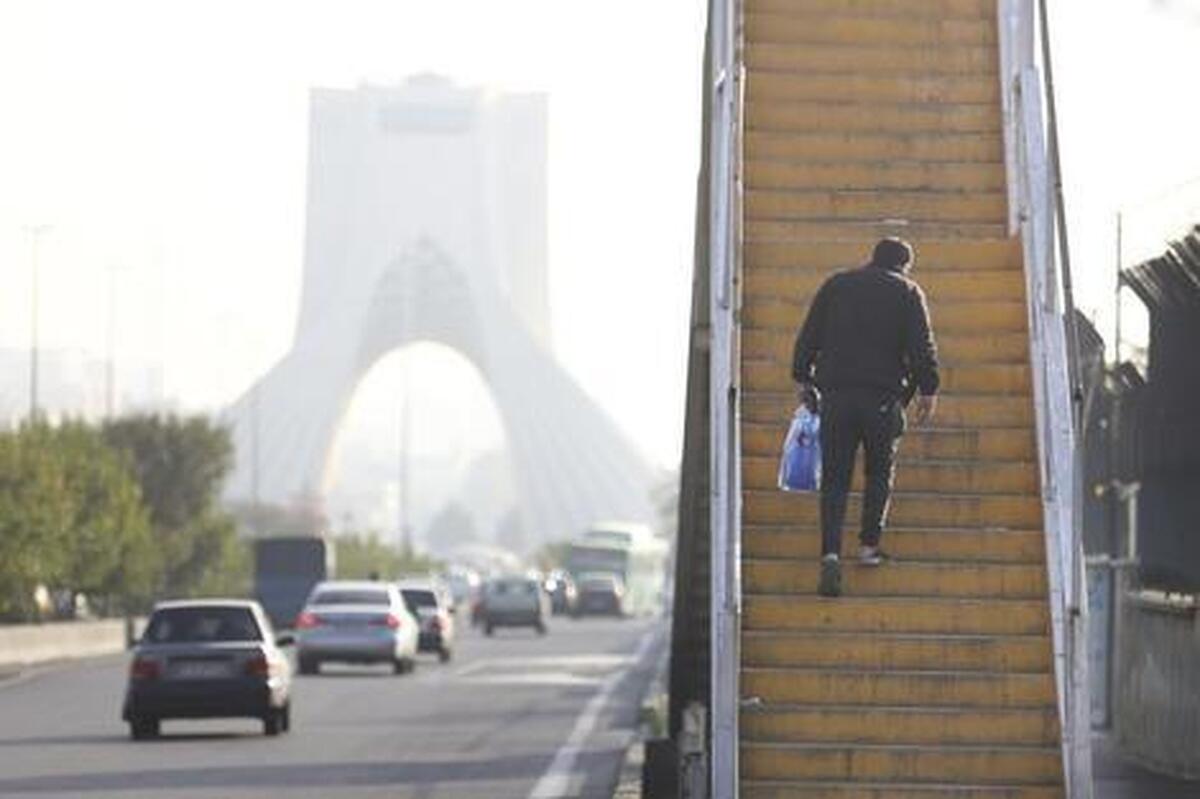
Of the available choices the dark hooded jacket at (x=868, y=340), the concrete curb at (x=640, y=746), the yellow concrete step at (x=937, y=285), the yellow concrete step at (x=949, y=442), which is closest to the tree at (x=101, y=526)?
the concrete curb at (x=640, y=746)

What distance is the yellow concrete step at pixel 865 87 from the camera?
2117cm

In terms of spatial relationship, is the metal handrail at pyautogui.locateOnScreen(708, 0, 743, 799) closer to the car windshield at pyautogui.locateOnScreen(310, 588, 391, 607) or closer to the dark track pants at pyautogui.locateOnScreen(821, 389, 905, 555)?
the dark track pants at pyautogui.locateOnScreen(821, 389, 905, 555)

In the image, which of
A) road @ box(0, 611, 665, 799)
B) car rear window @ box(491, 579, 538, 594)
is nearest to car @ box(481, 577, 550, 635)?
car rear window @ box(491, 579, 538, 594)

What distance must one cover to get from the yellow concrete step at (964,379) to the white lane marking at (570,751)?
30.1 ft

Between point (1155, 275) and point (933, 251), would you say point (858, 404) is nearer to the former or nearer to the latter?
point (933, 251)

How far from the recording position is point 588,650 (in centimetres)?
8144

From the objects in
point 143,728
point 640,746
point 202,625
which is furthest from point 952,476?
point 202,625

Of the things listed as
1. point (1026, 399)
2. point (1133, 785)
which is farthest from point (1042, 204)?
point (1133, 785)

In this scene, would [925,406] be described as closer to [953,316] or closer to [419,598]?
[953,316]

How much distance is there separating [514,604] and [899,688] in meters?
85.9

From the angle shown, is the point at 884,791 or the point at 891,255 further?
the point at 891,255

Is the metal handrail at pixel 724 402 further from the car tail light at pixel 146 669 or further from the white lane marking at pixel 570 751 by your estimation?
the car tail light at pixel 146 669

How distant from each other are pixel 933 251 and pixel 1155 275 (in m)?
3.96

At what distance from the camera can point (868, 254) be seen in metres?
20.0
